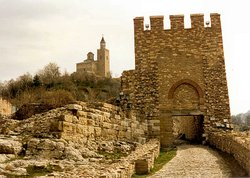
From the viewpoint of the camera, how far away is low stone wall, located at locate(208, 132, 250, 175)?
10.4 m

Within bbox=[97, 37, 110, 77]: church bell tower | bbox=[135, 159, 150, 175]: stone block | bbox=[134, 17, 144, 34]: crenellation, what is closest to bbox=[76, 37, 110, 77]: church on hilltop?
bbox=[97, 37, 110, 77]: church bell tower

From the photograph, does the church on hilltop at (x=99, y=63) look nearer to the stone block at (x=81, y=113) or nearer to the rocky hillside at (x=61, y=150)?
the rocky hillside at (x=61, y=150)

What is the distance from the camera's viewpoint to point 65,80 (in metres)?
51.2

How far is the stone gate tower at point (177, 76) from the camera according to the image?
1930cm

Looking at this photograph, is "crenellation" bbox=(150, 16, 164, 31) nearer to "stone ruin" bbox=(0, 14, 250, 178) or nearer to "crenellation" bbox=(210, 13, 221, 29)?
"stone ruin" bbox=(0, 14, 250, 178)

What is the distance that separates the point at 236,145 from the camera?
12266 millimetres

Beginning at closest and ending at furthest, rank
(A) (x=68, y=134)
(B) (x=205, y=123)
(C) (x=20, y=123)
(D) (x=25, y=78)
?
(A) (x=68, y=134)
(C) (x=20, y=123)
(B) (x=205, y=123)
(D) (x=25, y=78)

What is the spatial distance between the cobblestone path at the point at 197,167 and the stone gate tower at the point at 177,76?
4.97 metres

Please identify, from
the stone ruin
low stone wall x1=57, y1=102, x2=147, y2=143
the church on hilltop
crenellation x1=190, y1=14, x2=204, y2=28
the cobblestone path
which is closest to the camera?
the cobblestone path

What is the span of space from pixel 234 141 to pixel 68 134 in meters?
5.99

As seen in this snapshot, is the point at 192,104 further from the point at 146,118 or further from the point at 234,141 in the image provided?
the point at 234,141

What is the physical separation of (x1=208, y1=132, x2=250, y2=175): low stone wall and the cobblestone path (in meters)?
0.49

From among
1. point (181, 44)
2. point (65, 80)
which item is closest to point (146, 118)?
point (181, 44)

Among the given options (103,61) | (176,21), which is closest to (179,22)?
(176,21)
